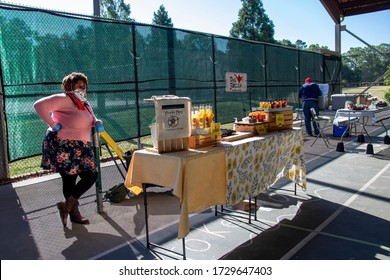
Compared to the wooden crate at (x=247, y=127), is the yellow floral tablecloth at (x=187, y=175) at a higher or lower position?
lower

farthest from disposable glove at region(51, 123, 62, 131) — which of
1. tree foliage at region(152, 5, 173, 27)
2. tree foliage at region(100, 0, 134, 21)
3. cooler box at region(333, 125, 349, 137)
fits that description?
tree foliage at region(152, 5, 173, 27)

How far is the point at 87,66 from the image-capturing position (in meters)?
6.47

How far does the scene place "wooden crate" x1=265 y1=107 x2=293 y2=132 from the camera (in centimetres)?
421

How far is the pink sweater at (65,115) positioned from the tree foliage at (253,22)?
51018 millimetres

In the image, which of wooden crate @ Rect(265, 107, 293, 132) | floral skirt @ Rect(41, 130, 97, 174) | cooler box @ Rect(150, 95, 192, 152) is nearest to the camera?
cooler box @ Rect(150, 95, 192, 152)

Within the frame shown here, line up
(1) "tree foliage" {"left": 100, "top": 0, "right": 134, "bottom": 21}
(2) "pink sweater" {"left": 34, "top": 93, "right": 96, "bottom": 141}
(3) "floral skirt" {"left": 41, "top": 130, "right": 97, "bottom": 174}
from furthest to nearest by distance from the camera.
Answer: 1. (1) "tree foliage" {"left": 100, "top": 0, "right": 134, "bottom": 21}
2. (3) "floral skirt" {"left": 41, "top": 130, "right": 97, "bottom": 174}
3. (2) "pink sweater" {"left": 34, "top": 93, "right": 96, "bottom": 141}

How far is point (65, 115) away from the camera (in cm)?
372

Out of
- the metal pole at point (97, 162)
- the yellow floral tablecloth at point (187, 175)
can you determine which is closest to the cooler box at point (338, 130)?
the metal pole at point (97, 162)

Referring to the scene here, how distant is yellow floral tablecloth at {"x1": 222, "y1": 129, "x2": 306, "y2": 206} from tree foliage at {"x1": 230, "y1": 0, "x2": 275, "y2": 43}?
164ft

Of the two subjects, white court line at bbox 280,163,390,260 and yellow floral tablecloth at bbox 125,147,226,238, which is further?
white court line at bbox 280,163,390,260

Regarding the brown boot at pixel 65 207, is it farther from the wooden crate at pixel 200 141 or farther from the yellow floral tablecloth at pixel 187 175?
the wooden crate at pixel 200 141

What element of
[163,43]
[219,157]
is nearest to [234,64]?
[163,43]

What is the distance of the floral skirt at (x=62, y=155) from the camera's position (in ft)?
12.3

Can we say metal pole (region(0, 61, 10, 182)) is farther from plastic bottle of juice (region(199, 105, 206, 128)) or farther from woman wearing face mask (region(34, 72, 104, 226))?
plastic bottle of juice (region(199, 105, 206, 128))
